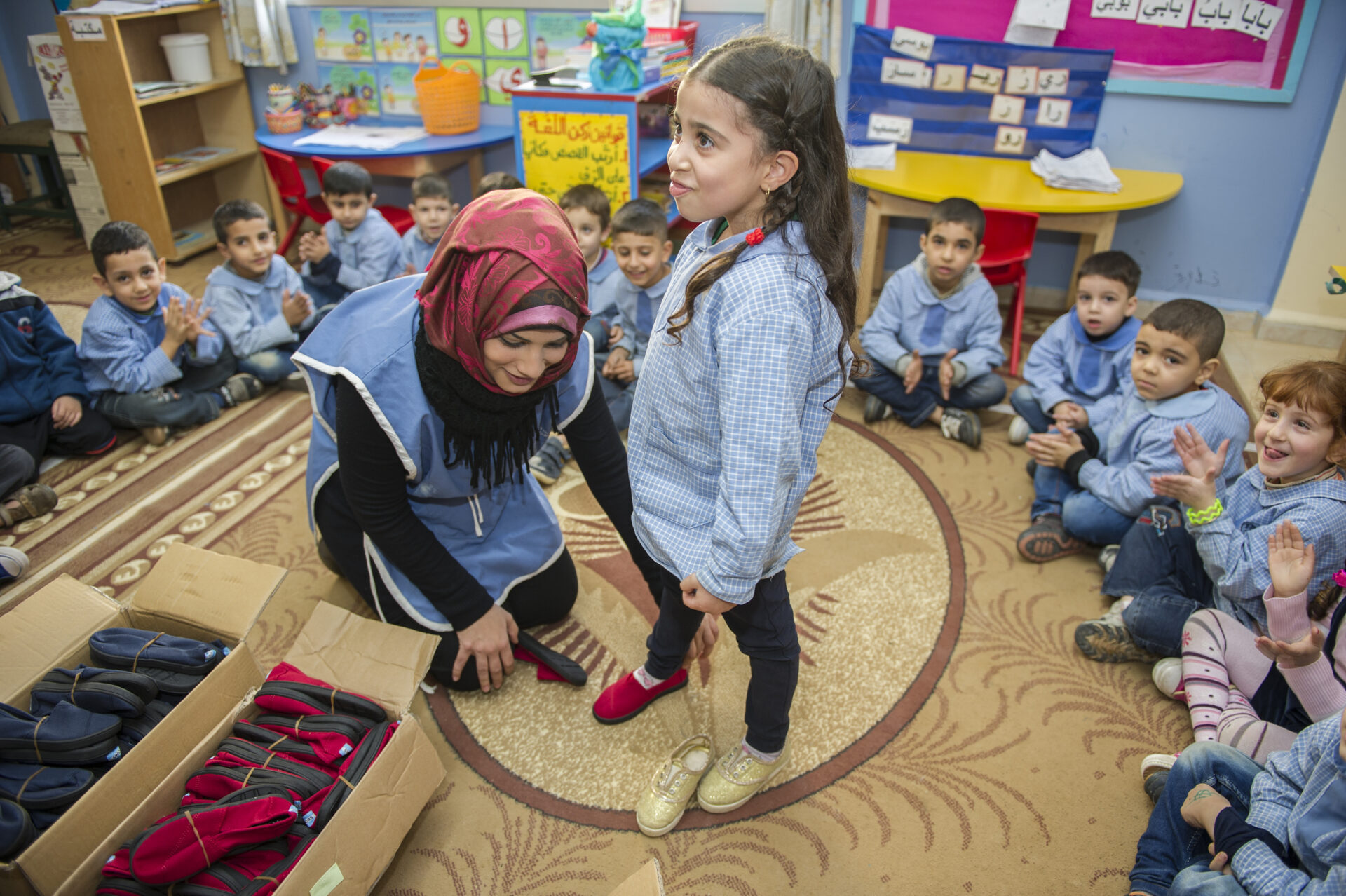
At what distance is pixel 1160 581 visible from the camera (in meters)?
1.86

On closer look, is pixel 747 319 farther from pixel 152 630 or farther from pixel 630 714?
pixel 152 630

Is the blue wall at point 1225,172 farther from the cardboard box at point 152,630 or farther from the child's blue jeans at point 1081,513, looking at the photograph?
the cardboard box at point 152,630

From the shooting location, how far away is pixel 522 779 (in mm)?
1578

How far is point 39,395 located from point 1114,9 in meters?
3.77

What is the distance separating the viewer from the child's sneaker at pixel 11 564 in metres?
2.02

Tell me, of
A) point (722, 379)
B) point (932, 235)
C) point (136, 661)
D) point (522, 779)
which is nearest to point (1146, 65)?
point (932, 235)

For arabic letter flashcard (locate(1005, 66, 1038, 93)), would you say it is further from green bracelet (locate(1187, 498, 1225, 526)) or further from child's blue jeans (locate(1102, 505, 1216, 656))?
green bracelet (locate(1187, 498, 1225, 526))

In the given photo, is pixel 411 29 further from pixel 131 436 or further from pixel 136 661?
pixel 136 661

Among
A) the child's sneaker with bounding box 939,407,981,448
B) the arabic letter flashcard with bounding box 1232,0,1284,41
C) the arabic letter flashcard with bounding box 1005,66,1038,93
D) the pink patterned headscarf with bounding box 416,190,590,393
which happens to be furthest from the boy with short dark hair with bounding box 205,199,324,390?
the arabic letter flashcard with bounding box 1232,0,1284,41

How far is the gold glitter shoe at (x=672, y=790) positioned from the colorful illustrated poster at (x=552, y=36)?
122 inches

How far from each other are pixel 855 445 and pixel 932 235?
2.32 ft

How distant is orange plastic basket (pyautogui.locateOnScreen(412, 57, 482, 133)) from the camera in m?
3.61

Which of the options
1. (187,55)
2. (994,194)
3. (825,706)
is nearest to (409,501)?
(825,706)

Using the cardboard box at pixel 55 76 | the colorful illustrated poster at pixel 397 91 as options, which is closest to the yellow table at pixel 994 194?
the colorful illustrated poster at pixel 397 91
